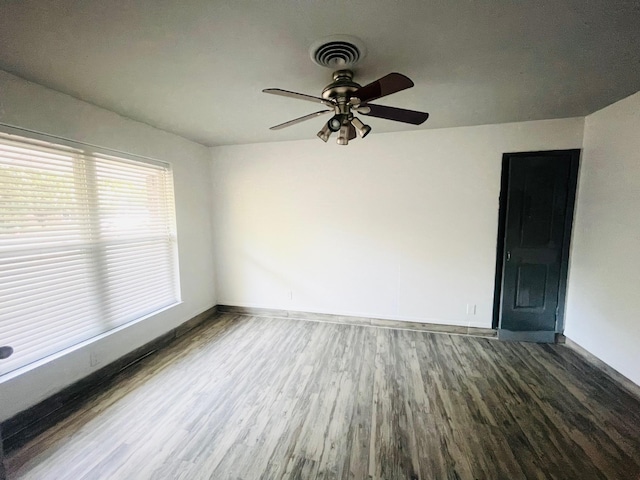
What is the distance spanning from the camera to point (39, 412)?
6.45ft

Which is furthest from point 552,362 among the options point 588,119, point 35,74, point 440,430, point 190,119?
point 35,74

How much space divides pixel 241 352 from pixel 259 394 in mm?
761

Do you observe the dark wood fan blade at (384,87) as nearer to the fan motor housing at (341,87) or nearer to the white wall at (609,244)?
the fan motor housing at (341,87)

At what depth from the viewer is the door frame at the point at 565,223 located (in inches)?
115

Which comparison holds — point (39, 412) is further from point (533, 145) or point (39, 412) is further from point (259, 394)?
point (533, 145)

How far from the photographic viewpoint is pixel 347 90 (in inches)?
67.7

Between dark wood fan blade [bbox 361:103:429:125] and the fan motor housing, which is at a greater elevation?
the fan motor housing

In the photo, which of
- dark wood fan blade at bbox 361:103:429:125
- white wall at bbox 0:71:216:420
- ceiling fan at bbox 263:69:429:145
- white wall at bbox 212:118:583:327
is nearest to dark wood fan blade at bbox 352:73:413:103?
ceiling fan at bbox 263:69:429:145

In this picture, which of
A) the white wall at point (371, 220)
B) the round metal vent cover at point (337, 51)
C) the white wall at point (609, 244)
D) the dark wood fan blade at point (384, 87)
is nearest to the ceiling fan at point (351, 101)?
the dark wood fan blade at point (384, 87)

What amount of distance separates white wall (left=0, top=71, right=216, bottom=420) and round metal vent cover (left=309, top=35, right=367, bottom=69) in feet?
6.88

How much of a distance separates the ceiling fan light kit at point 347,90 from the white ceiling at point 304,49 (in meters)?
0.08

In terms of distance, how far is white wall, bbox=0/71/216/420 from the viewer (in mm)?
1892

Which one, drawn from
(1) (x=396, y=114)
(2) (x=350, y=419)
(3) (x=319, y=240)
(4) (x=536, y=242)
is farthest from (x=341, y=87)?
(4) (x=536, y=242)

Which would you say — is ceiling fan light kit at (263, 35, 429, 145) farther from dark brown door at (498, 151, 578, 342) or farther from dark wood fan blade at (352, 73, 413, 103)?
dark brown door at (498, 151, 578, 342)
